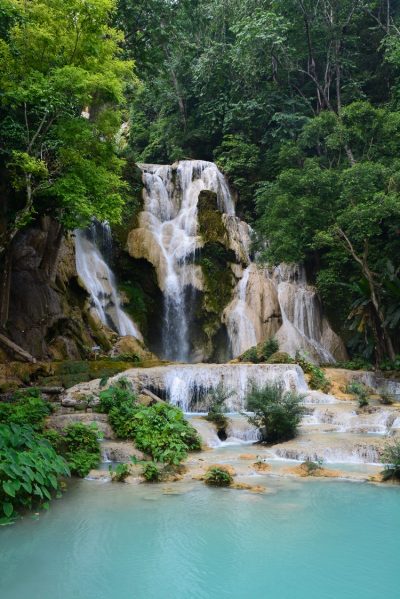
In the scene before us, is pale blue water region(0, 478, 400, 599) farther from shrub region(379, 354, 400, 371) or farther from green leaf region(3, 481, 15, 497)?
shrub region(379, 354, 400, 371)

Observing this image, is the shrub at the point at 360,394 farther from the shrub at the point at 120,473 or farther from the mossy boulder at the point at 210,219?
the mossy boulder at the point at 210,219

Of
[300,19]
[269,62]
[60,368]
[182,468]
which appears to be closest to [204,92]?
[269,62]

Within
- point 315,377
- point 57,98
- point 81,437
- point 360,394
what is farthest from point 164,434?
point 57,98

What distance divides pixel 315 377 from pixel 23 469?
1047 cm

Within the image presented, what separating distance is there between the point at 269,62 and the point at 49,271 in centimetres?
1762

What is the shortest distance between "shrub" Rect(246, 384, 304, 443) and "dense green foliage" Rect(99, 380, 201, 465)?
49.8 inches

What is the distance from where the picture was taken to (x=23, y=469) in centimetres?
505

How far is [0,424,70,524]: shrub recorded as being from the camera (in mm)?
4906

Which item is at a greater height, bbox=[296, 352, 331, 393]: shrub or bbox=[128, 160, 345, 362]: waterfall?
bbox=[128, 160, 345, 362]: waterfall

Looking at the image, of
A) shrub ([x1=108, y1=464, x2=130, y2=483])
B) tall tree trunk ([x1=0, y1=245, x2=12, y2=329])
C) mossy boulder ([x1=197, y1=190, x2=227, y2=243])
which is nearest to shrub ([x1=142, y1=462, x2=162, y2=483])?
shrub ([x1=108, y1=464, x2=130, y2=483])

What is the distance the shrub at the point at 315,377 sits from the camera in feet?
45.6

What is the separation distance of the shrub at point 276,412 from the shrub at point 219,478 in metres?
2.54

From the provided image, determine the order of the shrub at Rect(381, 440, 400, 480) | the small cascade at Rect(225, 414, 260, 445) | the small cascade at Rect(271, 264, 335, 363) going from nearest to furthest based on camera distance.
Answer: the shrub at Rect(381, 440, 400, 480), the small cascade at Rect(225, 414, 260, 445), the small cascade at Rect(271, 264, 335, 363)

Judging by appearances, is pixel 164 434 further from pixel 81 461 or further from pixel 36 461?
pixel 36 461
